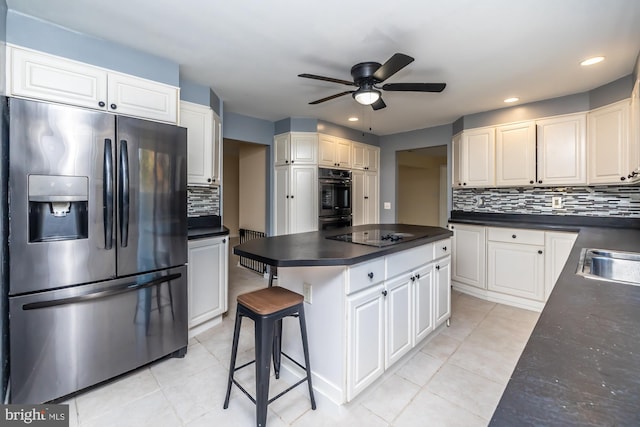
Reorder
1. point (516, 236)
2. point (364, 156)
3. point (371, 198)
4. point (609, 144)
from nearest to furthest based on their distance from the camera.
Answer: point (609, 144) → point (516, 236) → point (364, 156) → point (371, 198)

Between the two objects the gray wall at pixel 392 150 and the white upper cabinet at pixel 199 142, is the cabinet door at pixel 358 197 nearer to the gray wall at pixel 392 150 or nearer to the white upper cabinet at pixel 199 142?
the gray wall at pixel 392 150

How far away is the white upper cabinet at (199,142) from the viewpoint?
2.74m

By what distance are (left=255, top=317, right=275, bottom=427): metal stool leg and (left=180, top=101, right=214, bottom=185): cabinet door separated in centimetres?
179

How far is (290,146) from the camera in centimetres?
395

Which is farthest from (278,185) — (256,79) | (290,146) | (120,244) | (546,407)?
(546,407)

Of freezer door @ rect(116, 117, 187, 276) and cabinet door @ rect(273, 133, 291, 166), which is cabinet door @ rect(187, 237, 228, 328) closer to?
freezer door @ rect(116, 117, 187, 276)

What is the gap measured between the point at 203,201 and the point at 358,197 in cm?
241

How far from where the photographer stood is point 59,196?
5.50 feet

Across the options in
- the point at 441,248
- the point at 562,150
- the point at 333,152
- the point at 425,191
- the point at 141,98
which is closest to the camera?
the point at 141,98

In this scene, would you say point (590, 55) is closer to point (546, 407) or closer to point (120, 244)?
point (546, 407)

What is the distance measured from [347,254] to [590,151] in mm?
3106

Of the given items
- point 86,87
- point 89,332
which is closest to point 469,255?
point 89,332

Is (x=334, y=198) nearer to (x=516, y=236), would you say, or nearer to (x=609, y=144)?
(x=516, y=236)

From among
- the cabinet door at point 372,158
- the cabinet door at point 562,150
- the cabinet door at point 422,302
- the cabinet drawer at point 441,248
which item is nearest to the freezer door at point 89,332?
the cabinet door at point 422,302
